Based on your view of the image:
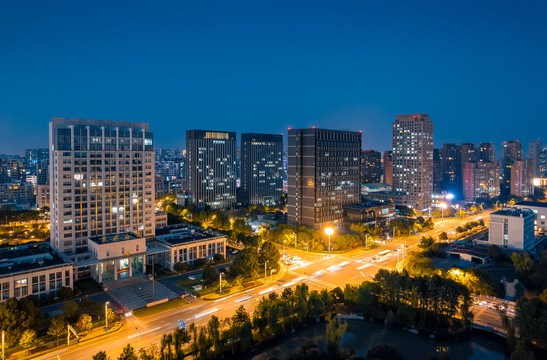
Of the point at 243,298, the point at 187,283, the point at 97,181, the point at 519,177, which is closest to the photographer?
the point at 243,298

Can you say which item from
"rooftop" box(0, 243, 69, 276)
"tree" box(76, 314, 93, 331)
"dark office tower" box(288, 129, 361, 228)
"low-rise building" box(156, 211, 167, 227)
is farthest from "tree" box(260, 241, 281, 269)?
"low-rise building" box(156, 211, 167, 227)

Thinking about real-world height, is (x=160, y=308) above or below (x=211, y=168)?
below

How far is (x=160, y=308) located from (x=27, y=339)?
57.4 feet

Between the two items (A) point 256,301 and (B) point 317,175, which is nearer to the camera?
(A) point 256,301

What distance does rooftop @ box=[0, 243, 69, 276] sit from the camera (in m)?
57.4

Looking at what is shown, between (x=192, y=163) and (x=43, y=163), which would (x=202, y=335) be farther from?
(x=43, y=163)

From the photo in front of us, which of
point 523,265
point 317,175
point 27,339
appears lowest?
point 27,339

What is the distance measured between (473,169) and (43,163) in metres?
221

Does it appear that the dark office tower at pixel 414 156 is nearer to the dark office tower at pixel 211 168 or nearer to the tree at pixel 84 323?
the dark office tower at pixel 211 168

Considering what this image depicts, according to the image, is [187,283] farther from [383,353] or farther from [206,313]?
[383,353]

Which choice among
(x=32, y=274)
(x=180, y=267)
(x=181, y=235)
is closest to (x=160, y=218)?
(x=181, y=235)

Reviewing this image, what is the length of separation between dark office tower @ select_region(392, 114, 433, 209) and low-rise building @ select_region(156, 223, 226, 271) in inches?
3853

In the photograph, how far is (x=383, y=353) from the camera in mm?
39375

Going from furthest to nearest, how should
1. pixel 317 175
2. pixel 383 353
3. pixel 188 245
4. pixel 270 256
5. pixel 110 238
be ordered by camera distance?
pixel 317 175, pixel 188 245, pixel 110 238, pixel 270 256, pixel 383 353
